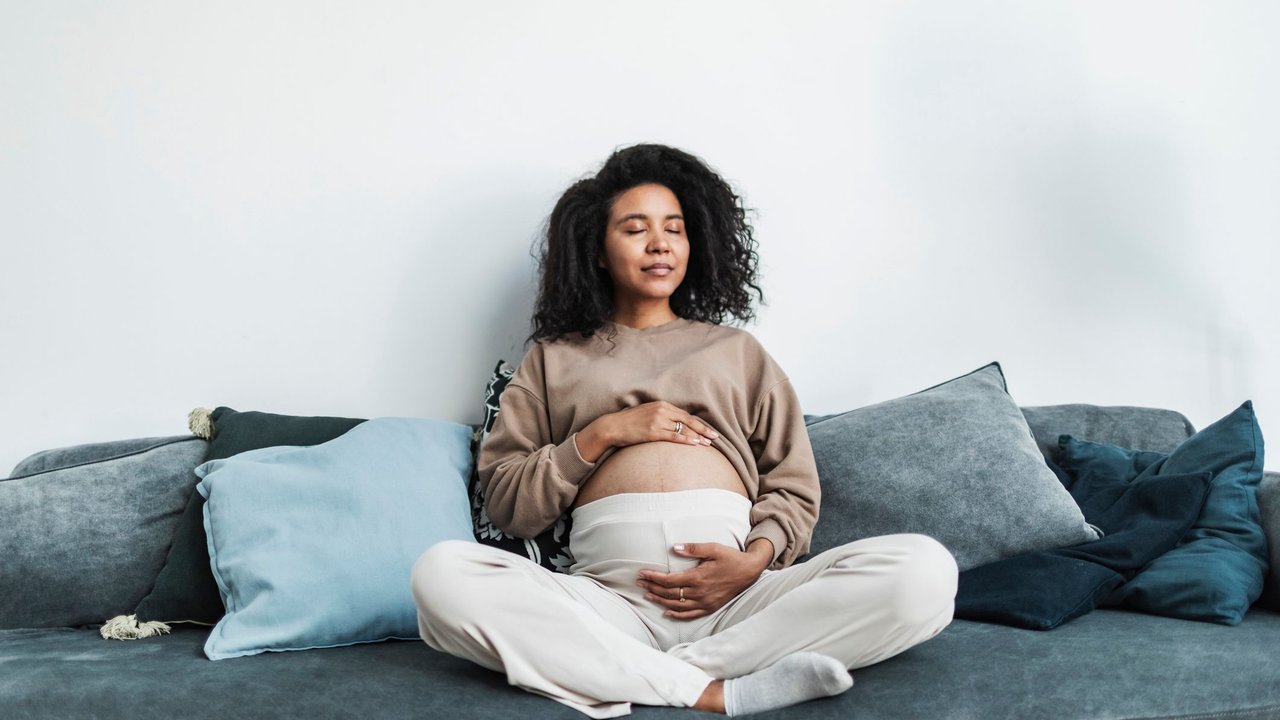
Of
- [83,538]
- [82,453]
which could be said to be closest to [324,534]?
[83,538]

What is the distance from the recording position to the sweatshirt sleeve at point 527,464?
71.1 inches

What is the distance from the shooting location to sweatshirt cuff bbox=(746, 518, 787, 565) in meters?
1.78

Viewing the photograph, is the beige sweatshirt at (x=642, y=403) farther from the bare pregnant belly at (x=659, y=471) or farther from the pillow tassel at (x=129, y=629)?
the pillow tassel at (x=129, y=629)

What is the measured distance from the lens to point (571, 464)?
1810 mm

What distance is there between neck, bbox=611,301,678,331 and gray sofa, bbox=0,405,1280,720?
2.64ft

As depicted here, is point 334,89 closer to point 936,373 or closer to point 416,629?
point 416,629

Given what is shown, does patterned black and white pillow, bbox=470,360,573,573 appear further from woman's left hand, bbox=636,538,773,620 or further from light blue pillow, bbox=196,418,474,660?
woman's left hand, bbox=636,538,773,620

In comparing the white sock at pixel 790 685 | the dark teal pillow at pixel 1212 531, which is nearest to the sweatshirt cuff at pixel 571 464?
the white sock at pixel 790 685

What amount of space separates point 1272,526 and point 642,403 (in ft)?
3.74

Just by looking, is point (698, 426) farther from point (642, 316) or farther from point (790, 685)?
point (790, 685)

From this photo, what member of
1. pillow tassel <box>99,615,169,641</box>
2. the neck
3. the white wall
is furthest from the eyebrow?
pillow tassel <box>99,615,169,641</box>

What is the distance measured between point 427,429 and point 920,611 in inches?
39.7

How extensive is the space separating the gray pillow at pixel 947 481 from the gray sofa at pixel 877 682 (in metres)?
0.29

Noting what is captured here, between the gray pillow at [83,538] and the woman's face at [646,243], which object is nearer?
the gray pillow at [83,538]
